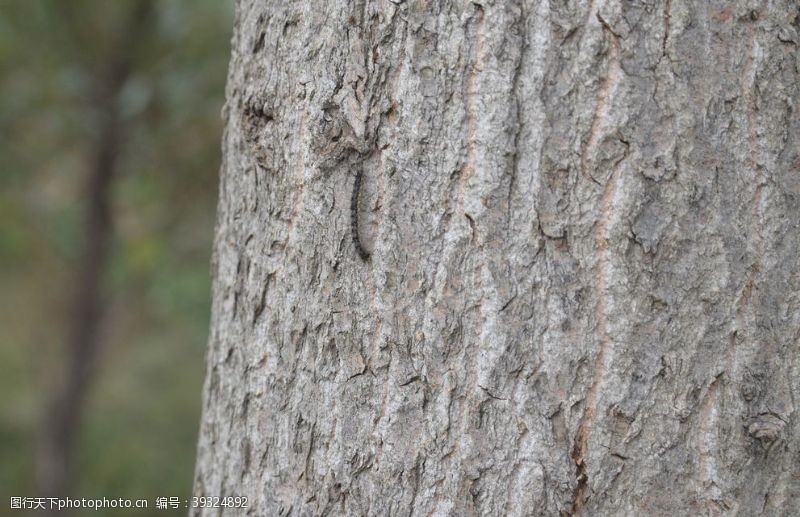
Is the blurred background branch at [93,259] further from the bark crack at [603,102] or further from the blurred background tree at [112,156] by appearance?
the bark crack at [603,102]

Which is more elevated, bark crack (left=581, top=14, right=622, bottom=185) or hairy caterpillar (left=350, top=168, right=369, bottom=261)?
bark crack (left=581, top=14, right=622, bottom=185)

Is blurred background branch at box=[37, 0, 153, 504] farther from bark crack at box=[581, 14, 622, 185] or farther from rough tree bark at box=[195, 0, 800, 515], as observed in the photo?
bark crack at box=[581, 14, 622, 185]

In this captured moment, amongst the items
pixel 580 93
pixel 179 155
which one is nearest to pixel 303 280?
pixel 580 93

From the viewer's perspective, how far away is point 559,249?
3.35 feet

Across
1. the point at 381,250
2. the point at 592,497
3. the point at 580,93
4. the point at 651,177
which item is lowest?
the point at 592,497

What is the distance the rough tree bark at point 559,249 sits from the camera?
100 centimetres

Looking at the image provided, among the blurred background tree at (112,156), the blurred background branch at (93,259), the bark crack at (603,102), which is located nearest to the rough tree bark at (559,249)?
the bark crack at (603,102)

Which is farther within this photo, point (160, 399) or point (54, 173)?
point (160, 399)

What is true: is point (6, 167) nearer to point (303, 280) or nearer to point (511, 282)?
point (303, 280)

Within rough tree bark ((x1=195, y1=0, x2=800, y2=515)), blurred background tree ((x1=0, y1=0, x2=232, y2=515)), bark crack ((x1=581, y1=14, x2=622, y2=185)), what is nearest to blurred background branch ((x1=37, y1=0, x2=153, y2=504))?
blurred background tree ((x1=0, y1=0, x2=232, y2=515))

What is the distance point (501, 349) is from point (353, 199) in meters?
0.30

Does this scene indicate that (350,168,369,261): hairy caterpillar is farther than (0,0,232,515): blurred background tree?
No

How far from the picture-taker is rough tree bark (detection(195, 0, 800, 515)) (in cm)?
100

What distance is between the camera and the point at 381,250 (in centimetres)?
107
